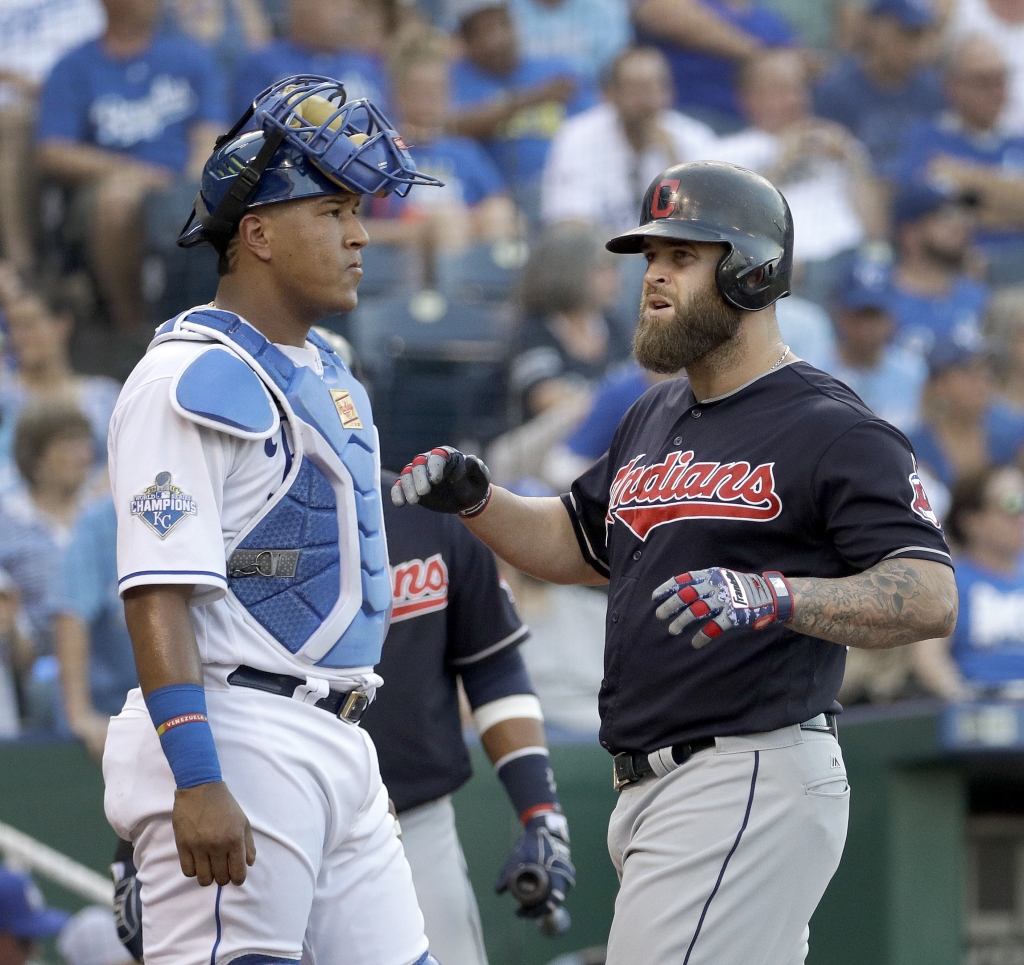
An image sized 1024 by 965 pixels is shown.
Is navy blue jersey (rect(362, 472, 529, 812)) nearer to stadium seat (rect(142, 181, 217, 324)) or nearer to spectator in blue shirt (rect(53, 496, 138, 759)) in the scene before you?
spectator in blue shirt (rect(53, 496, 138, 759))

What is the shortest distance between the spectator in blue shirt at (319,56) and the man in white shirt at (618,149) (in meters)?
0.91

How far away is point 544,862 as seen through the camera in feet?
11.2

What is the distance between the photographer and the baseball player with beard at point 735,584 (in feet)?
8.41

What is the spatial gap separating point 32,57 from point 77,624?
9.69 ft

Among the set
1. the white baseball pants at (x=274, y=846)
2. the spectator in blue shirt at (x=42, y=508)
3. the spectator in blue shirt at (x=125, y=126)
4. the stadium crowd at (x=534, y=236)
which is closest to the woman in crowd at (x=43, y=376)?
the stadium crowd at (x=534, y=236)

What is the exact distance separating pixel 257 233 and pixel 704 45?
20.0 ft

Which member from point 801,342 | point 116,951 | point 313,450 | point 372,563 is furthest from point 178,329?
point 801,342

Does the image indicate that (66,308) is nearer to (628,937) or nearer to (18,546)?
(18,546)

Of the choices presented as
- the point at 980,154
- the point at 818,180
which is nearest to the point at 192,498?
the point at 818,180

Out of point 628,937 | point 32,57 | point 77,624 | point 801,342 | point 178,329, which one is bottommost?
point 628,937

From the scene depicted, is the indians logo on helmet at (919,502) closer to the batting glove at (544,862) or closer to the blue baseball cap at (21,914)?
the batting glove at (544,862)

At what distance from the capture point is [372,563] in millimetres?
2582

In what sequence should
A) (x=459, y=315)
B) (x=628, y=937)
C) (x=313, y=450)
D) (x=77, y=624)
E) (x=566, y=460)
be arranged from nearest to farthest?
1. (x=313, y=450)
2. (x=628, y=937)
3. (x=77, y=624)
4. (x=566, y=460)
5. (x=459, y=315)

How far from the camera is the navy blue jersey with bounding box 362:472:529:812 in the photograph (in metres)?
3.49
